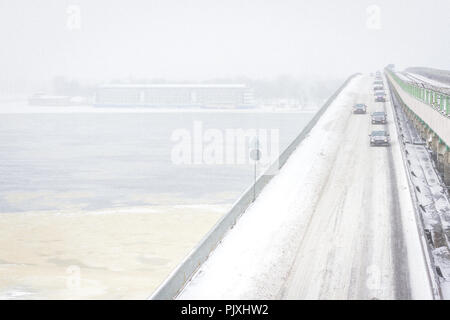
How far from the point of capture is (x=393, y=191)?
30812 mm

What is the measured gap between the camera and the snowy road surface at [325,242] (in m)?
18.6

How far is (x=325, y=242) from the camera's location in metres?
23.1

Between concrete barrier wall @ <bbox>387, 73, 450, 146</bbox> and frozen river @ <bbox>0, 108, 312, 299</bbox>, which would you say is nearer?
concrete barrier wall @ <bbox>387, 73, 450, 146</bbox>

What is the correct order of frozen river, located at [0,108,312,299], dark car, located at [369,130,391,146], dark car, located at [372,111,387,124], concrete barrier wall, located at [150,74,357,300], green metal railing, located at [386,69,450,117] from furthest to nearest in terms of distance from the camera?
dark car, located at [372,111,387,124] < frozen river, located at [0,108,312,299] < dark car, located at [369,130,391,146] < green metal railing, located at [386,69,450,117] < concrete barrier wall, located at [150,74,357,300]

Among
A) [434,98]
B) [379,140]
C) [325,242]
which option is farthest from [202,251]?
[379,140]

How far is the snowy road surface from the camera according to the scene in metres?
18.6

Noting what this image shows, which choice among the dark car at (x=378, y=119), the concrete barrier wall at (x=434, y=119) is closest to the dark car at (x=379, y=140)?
the concrete barrier wall at (x=434, y=119)

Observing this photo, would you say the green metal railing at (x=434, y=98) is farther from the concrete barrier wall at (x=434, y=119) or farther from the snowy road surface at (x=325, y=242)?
the snowy road surface at (x=325, y=242)

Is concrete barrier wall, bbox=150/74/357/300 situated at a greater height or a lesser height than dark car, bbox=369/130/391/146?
lesser

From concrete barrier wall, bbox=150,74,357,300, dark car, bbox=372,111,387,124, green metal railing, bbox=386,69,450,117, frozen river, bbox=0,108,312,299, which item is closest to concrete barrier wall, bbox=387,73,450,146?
green metal railing, bbox=386,69,450,117

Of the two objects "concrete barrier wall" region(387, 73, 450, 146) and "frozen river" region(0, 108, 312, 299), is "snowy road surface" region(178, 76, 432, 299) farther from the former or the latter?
"frozen river" region(0, 108, 312, 299)

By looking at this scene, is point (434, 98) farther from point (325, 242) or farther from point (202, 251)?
point (202, 251)
